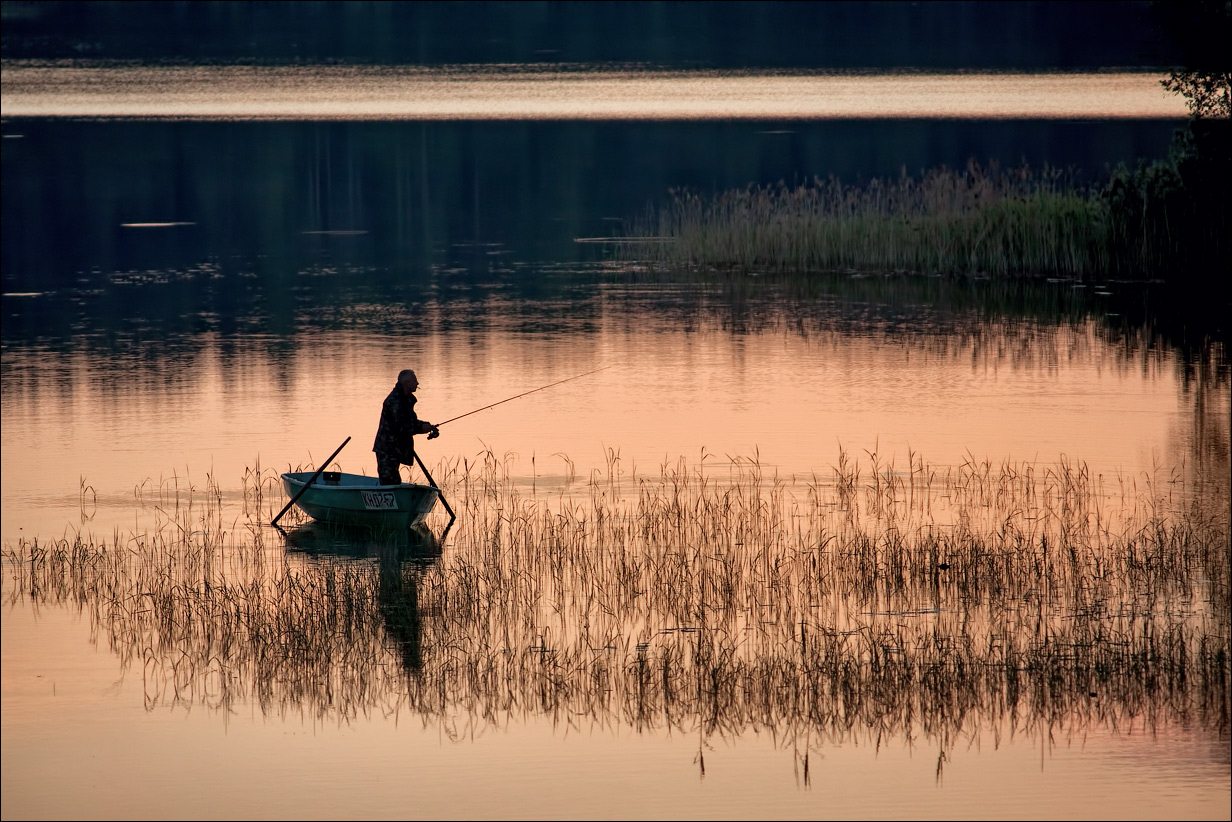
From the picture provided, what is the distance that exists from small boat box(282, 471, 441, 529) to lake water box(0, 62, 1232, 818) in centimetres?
47

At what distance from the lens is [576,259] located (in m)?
42.2

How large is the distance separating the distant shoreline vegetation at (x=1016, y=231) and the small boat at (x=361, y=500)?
749 inches

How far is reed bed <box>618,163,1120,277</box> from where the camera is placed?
33.1 m

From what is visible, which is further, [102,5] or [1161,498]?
[102,5]

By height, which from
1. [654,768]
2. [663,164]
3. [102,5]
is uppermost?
[102,5]

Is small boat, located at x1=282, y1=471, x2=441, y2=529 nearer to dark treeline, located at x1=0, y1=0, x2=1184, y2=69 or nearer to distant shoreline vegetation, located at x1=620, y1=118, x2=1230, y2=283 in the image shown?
distant shoreline vegetation, located at x1=620, y1=118, x2=1230, y2=283

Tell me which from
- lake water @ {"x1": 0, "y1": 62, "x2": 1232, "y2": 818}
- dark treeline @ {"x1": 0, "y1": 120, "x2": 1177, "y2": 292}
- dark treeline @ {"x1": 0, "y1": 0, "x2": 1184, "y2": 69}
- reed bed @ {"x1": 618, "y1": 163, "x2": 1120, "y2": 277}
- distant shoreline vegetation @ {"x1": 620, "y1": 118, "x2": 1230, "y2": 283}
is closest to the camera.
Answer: lake water @ {"x1": 0, "y1": 62, "x2": 1232, "y2": 818}

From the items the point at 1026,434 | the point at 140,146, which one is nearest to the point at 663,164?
the point at 140,146

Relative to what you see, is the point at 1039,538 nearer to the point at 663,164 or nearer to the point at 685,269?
the point at 685,269

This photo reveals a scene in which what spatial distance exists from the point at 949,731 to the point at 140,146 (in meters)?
69.9

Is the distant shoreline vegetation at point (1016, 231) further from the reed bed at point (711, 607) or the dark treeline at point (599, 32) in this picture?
the dark treeline at point (599, 32)

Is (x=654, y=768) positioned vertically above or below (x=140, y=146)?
below

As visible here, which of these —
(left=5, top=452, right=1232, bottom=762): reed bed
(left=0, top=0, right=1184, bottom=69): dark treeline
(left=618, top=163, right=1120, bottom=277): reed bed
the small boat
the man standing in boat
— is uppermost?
(left=0, top=0, right=1184, bottom=69): dark treeline

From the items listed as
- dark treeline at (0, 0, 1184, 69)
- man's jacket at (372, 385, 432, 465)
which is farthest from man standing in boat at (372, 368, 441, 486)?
dark treeline at (0, 0, 1184, 69)
